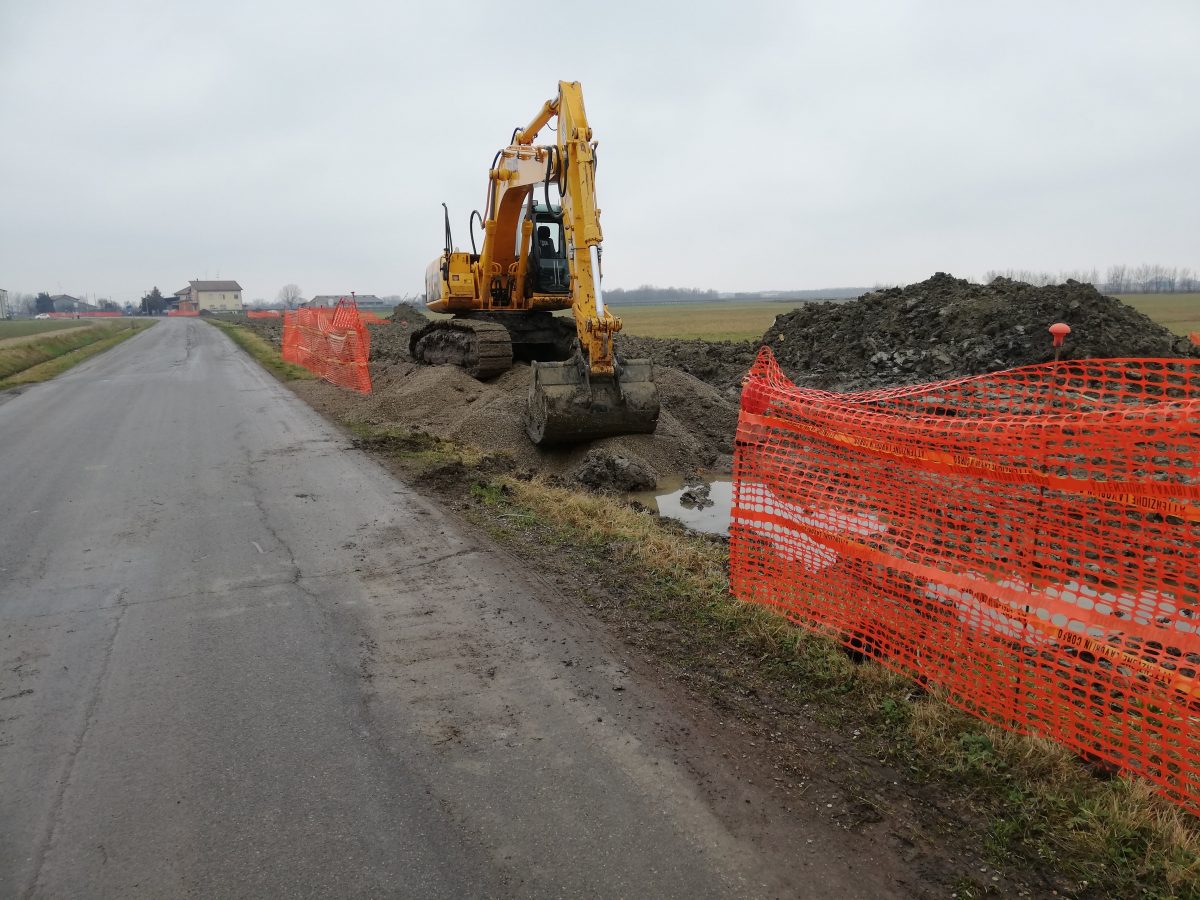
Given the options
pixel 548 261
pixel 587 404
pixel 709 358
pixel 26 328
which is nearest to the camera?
pixel 587 404

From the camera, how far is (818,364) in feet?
53.8

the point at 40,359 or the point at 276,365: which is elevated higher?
the point at 40,359

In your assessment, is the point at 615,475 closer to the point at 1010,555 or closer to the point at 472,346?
the point at 1010,555

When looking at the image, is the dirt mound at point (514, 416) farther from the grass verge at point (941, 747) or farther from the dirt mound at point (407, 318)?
the dirt mound at point (407, 318)

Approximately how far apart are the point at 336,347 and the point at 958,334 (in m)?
14.6

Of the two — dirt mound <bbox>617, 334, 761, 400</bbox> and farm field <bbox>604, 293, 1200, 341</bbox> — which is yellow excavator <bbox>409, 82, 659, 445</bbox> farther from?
farm field <bbox>604, 293, 1200, 341</bbox>

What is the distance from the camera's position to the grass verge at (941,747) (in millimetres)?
2729

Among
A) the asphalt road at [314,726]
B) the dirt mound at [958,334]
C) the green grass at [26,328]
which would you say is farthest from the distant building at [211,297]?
the asphalt road at [314,726]

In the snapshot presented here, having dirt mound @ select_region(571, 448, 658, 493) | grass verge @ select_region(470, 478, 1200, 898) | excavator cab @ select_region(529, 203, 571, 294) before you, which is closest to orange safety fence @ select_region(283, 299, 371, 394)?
excavator cab @ select_region(529, 203, 571, 294)

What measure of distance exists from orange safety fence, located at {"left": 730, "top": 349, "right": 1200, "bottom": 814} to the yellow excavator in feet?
15.2

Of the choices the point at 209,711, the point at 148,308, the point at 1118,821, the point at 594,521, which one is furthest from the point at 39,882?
the point at 148,308

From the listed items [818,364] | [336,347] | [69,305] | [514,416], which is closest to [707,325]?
[336,347]

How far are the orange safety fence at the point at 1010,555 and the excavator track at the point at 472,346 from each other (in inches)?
368

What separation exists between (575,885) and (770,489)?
9.55ft
